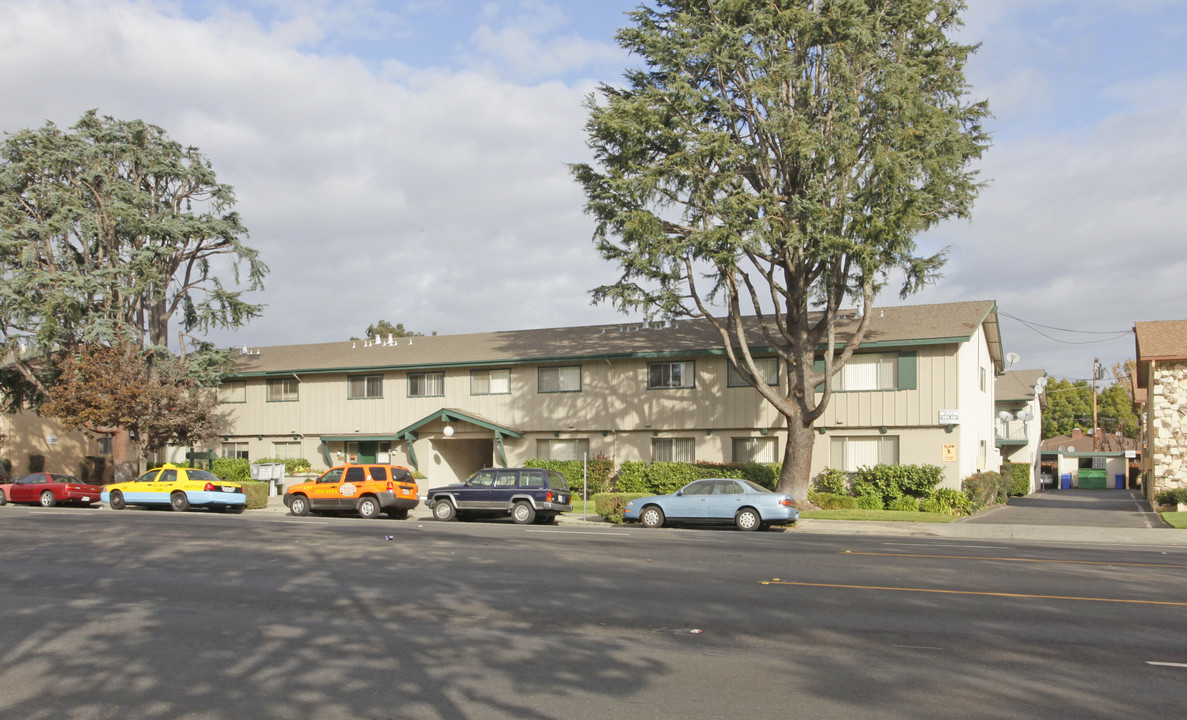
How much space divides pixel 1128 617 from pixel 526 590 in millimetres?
7356

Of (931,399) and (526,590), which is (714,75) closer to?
(931,399)

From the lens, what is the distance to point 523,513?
88.1 feet

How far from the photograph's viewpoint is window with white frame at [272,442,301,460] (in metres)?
43.6

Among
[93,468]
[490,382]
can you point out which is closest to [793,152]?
[490,382]

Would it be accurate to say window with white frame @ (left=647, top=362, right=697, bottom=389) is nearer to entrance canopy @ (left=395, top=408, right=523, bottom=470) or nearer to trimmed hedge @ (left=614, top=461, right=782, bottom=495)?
trimmed hedge @ (left=614, top=461, right=782, bottom=495)

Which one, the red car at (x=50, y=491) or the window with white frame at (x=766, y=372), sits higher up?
the window with white frame at (x=766, y=372)

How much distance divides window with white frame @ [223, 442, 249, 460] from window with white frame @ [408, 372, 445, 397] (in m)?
9.54

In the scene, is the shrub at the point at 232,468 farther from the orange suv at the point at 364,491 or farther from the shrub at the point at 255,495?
the orange suv at the point at 364,491

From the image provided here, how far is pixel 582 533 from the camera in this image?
23.2 meters

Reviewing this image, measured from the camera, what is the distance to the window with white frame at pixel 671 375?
36.5 metres

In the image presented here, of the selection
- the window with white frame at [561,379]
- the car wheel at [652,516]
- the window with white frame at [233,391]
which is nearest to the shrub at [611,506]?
the car wheel at [652,516]

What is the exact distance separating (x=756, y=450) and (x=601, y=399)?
6.61 metres

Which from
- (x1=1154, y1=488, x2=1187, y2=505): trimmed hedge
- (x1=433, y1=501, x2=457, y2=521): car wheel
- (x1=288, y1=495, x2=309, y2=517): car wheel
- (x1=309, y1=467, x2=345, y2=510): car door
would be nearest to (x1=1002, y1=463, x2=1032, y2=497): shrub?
(x1=1154, y1=488, x2=1187, y2=505): trimmed hedge

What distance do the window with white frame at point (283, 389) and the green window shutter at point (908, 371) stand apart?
87.3ft
